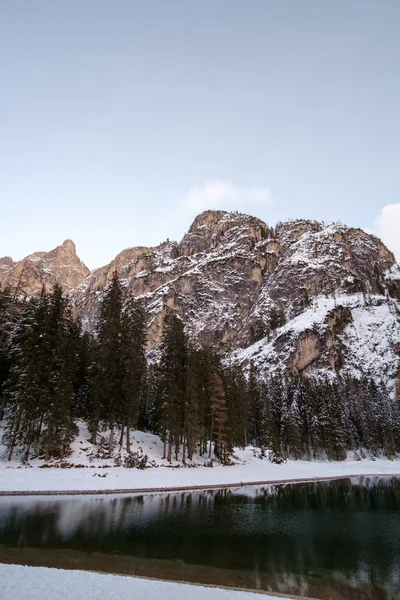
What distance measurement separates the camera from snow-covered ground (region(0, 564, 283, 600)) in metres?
9.66

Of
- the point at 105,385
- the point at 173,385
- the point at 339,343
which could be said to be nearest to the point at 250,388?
the point at 173,385

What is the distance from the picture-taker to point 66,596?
31.2ft

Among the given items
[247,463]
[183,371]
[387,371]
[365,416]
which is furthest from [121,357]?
[387,371]

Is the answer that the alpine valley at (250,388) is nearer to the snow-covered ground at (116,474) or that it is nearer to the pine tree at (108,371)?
the pine tree at (108,371)

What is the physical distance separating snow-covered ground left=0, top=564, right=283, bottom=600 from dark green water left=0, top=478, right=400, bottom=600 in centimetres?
213

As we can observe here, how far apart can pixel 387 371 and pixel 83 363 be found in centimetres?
11844

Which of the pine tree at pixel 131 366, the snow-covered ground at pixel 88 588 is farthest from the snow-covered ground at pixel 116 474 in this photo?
the snow-covered ground at pixel 88 588

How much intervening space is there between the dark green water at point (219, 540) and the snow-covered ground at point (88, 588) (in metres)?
2.13

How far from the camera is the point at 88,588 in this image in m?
10.3

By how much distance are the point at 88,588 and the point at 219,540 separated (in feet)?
34.4

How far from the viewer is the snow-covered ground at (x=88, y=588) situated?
31.7ft

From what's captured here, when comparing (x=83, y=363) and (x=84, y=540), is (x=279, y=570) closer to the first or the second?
(x=84, y=540)

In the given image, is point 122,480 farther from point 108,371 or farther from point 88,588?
point 88,588

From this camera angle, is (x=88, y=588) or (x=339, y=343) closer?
(x=88, y=588)
